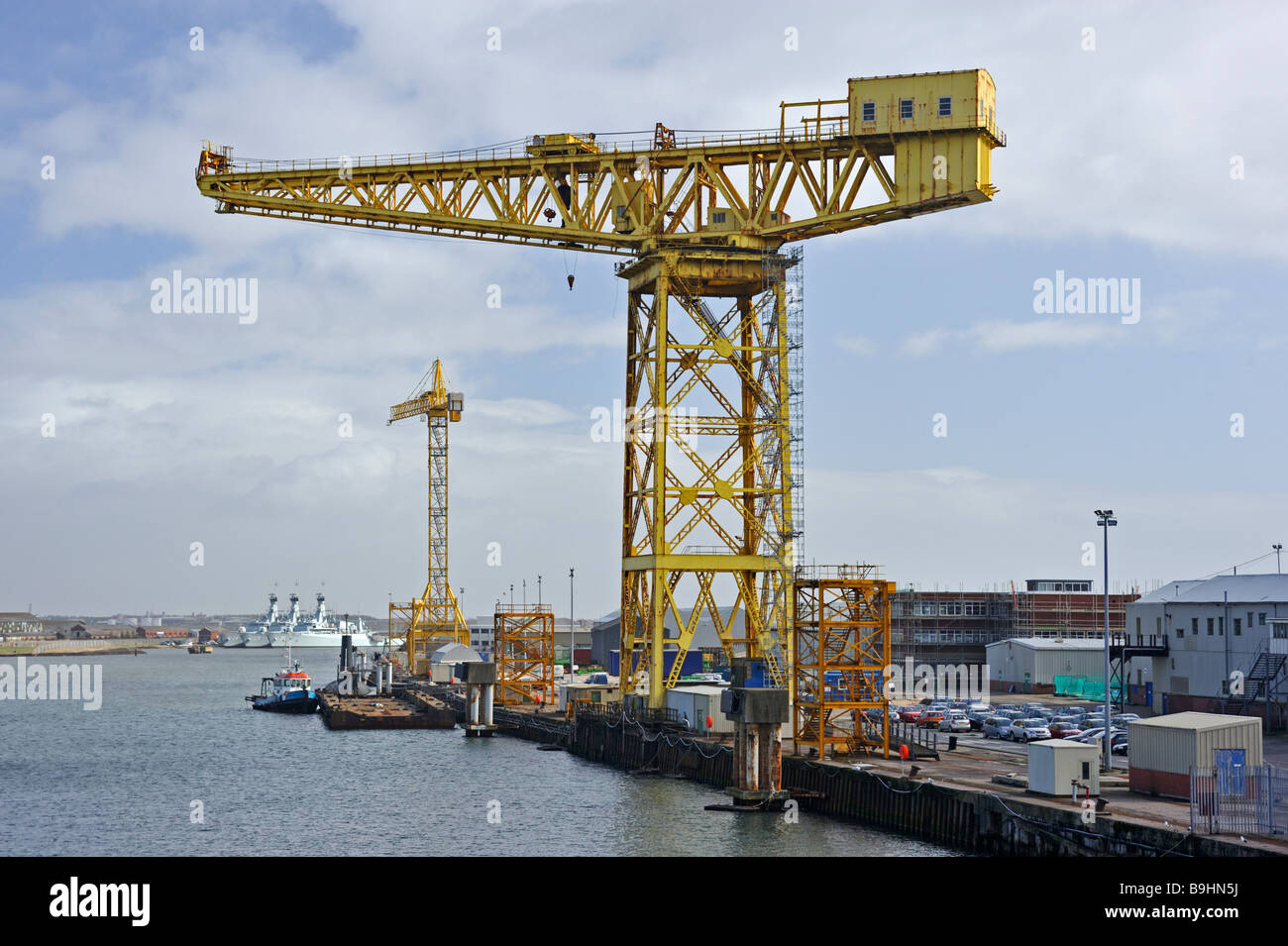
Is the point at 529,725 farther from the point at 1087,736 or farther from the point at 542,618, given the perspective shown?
the point at 1087,736

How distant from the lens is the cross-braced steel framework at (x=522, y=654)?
91062 mm

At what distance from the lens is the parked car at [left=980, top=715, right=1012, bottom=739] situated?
62.8 metres

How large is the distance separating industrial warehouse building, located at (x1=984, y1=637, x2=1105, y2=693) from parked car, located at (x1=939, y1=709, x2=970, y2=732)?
25007 millimetres

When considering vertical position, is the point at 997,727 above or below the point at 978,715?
above

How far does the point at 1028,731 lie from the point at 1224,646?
14.7 metres

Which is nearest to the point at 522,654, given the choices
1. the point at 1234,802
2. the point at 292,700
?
the point at 292,700

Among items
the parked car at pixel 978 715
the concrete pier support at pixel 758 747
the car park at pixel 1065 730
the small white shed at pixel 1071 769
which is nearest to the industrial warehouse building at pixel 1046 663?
the parked car at pixel 978 715

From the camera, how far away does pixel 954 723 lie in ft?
223

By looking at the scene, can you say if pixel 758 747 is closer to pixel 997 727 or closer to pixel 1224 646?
pixel 997 727
